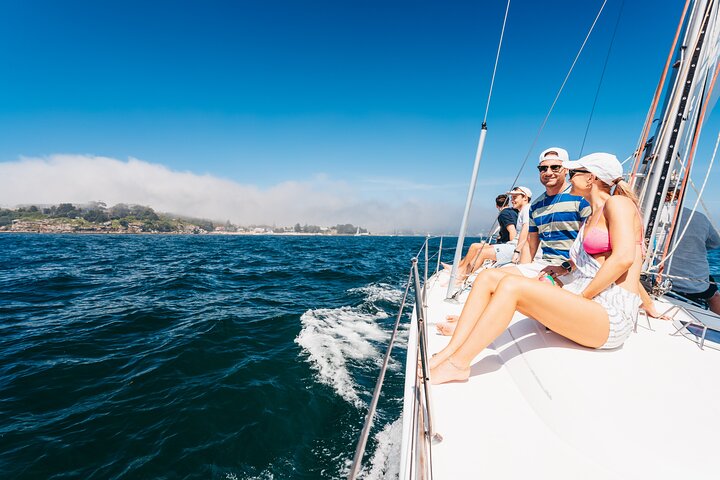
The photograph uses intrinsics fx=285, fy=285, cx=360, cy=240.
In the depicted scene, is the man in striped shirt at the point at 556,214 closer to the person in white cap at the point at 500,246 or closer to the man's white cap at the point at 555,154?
the man's white cap at the point at 555,154

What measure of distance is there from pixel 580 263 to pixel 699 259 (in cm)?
340

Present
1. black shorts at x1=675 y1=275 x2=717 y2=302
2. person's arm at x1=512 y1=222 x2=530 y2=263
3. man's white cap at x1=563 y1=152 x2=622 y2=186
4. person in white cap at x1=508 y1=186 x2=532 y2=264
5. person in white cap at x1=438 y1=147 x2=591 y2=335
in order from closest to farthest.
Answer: man's white cap at x1=563 y1=152 x2=622 y2=186 < person in white cap at x1=438 y1=147 x2=591 y2=335 < black shorts at x1=675 y1=275 x2=717 y2=302 < person in white cap at x1=508 y1=186 x2=532 y2=264 < person's arm at x1=512 y1=222 x2=530 y2=263

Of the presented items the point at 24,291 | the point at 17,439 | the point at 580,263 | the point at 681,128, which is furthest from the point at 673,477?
the point at 24,291

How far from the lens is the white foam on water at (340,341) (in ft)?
11.6

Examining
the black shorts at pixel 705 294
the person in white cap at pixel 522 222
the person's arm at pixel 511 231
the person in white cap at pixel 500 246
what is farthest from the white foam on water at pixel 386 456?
the black shorts at pixel 705 294

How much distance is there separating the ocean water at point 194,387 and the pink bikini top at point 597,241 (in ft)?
7.06

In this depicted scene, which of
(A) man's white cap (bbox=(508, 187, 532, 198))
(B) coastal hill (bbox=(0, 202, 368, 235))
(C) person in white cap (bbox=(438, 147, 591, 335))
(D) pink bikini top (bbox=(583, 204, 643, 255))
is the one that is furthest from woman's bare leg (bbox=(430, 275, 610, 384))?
(B) coastal hill (bbox=(0, 202, 368, 235))

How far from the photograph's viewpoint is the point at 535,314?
182 centimetres

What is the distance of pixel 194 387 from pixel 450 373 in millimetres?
3041

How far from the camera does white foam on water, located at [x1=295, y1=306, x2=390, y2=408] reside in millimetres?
3523

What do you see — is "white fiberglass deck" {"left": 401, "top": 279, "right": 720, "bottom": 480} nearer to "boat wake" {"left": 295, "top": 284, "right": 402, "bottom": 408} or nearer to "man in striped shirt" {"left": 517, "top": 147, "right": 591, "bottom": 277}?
"man in striped shirt" {"left": 517, "top": 147, "right": 591, "bottom": 277}

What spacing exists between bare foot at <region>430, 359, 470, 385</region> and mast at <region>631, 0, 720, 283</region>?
2.79 m

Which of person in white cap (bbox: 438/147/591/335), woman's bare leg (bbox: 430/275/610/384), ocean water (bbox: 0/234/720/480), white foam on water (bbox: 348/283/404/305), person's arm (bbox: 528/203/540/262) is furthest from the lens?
white foam on water (bbox: 348/283/404/305)

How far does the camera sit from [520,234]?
14.7ft
